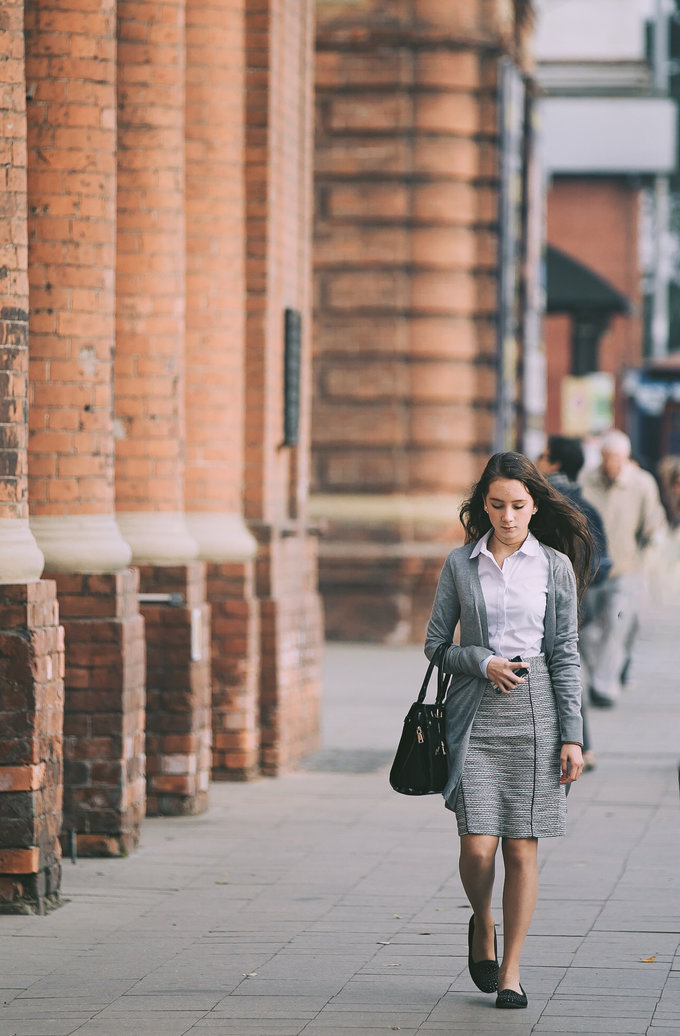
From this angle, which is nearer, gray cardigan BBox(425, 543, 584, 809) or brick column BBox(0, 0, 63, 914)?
gray cardigan BBox(425, 543, 584, 809)

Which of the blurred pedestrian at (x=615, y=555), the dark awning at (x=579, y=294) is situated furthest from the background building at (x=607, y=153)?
the blurred pedestrian at (x=615, y=555)

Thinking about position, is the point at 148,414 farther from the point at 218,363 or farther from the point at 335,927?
the point at 335,927

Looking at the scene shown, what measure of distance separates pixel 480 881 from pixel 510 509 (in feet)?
3.70

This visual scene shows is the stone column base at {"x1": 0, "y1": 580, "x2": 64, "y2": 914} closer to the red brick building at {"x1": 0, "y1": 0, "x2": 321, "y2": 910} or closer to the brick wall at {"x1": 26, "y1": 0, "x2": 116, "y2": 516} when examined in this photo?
the red brick building at {"x1": 0, "y1": 0, "x2": 321, "y2": 910}

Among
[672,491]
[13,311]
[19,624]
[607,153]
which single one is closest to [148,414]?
[13,311]

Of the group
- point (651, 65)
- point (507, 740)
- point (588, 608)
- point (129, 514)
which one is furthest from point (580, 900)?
point (651, 65)

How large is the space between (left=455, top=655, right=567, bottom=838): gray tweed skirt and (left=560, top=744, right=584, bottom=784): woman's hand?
41 millimetres

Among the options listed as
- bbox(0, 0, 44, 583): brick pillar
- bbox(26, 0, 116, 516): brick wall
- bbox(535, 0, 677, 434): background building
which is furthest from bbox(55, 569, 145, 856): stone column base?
bbox(535, 0, 677, 434): background building

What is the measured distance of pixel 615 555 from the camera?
582 inches

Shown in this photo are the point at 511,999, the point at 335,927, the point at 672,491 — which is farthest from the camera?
the point at 672,491

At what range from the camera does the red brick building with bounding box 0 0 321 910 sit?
7.68 m

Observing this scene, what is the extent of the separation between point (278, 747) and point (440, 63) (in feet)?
32.1

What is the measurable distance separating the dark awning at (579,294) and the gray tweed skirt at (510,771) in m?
21.5

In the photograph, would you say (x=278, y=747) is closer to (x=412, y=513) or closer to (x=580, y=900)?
(x=580, y=900)
